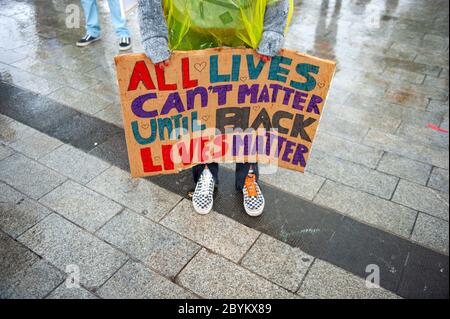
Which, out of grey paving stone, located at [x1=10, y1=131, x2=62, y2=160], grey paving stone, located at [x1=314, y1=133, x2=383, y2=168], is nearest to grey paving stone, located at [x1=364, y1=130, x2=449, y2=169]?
grey paving stone, located at [x1=314, y1=133, x2=383, y2=168]

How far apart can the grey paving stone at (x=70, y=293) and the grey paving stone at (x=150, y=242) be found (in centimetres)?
38

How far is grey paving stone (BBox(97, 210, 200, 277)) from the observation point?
2.52 meters

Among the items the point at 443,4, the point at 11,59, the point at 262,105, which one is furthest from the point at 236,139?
the point at 443,4

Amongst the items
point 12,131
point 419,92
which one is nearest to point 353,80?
point 419,92

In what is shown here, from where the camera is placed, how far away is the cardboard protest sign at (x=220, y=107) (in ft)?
7.47

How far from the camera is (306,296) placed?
2.36 m

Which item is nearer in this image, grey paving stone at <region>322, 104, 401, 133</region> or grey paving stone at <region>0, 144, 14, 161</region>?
grey paving stone at <region>0, 144, 14, 161</region>

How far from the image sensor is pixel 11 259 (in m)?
2.47

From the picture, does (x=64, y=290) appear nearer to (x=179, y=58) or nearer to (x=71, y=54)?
(x=179, y=58)

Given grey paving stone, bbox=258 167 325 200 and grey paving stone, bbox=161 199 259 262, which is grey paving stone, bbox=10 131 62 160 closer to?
grey paving stone, bbox=161 199 259 262

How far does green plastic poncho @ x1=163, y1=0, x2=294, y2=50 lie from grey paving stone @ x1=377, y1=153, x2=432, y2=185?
76.7 inches

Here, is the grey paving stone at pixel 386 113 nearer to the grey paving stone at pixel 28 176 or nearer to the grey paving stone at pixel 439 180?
the grey paving stone at pixel 439 180

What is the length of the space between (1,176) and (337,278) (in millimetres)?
2850

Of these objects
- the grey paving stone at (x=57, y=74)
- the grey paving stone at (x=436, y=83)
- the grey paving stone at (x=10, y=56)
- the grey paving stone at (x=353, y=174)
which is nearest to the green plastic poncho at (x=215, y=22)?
Result: the grey paving stone at (x=353, y=174)
